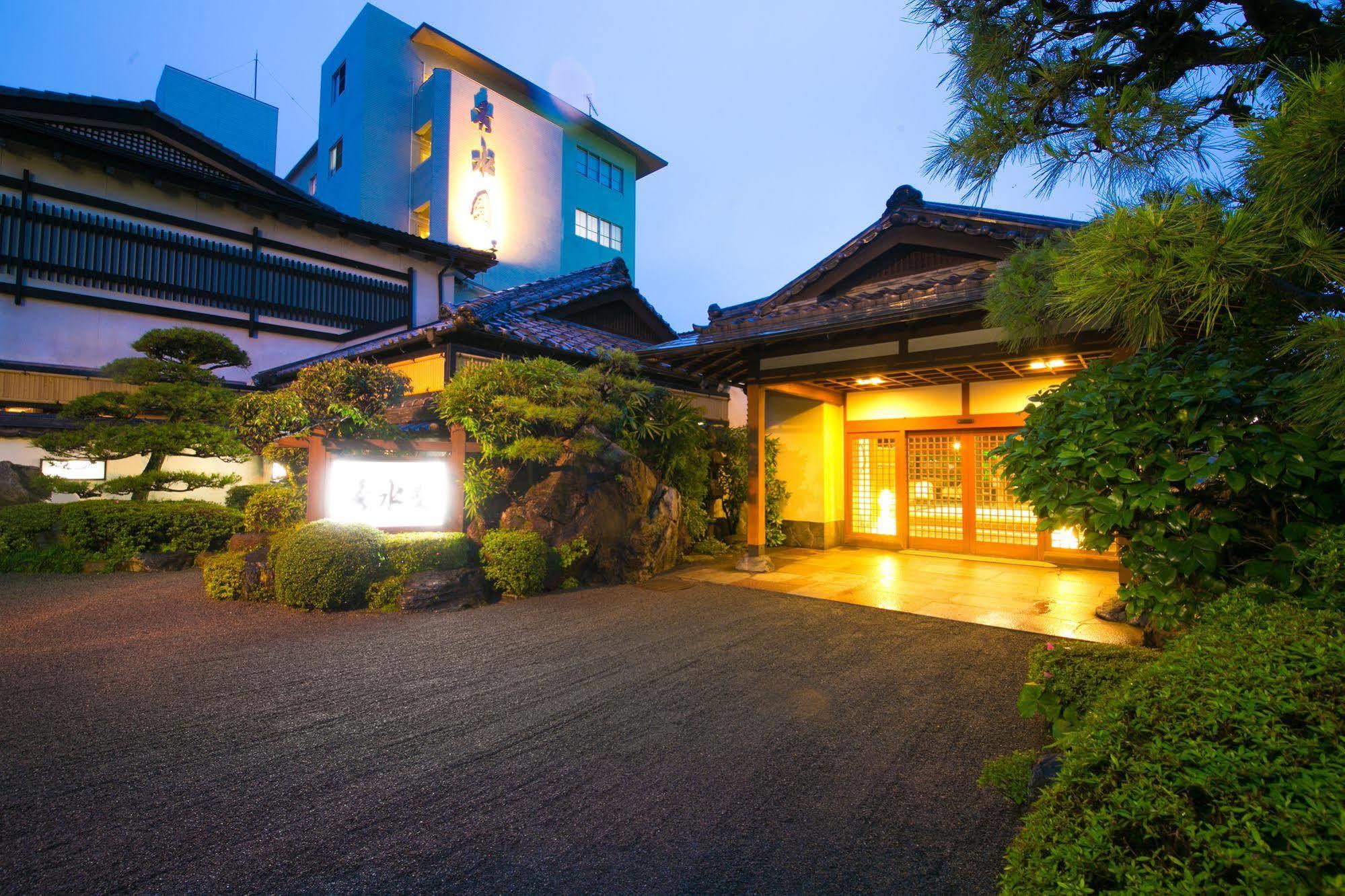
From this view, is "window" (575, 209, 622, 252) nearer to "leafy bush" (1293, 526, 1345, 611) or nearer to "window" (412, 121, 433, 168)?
"window" (412, 121, 433, 168)

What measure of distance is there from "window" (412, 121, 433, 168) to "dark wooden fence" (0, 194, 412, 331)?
28.8ft

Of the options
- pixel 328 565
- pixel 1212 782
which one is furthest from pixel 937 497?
pixel 1212 782

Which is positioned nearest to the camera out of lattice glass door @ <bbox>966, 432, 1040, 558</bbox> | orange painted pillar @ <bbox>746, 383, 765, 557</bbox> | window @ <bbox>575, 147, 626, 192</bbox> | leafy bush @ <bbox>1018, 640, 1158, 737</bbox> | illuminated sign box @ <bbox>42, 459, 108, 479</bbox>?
leafy bush @ <bbox>1018, 640, 1158, 737</bbox>

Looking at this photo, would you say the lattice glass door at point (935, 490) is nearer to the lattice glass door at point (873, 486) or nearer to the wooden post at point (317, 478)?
the lattice glass door at point (873, 486)

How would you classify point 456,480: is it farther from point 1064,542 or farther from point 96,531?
point 1064,542

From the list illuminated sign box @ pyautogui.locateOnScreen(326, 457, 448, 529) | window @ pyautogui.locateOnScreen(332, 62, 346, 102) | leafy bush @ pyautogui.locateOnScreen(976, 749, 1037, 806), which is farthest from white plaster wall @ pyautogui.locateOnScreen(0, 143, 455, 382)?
leafy bush @ pyautogui.locateOnScreen(976, 749, 1037, 806)

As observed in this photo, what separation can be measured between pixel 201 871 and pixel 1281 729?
3.79 metres

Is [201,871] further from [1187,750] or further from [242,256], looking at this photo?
[242,256]

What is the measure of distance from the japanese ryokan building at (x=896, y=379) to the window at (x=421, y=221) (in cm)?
1726

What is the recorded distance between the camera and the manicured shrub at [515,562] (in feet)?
25.7

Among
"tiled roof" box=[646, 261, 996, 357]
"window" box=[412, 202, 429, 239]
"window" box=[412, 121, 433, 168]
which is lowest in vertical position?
"tiled roof" box=[646, 261, 996, 357]

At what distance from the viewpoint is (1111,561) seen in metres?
9.71

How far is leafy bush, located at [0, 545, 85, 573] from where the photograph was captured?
908 centimetres

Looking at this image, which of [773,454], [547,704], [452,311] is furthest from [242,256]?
[547,704]
